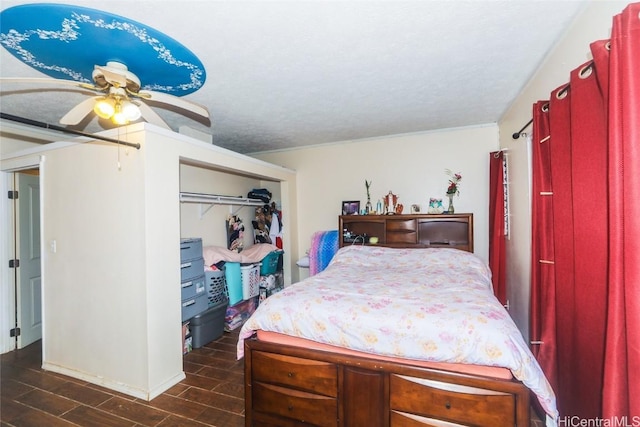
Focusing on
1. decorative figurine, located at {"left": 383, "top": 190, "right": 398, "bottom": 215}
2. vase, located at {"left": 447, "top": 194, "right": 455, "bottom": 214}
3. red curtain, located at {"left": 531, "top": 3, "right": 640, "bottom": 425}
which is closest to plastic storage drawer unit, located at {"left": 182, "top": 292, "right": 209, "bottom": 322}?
decorative figurine, located at {"left": 383, "top": 190, "right": 398, "bottom": 215}

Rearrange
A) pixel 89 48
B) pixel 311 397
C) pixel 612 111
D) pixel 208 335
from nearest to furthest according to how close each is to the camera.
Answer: pixel 612 111 → pixel 89 48 → pixel 311 397 → pixel 208 335

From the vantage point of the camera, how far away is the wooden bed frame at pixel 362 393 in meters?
1.50

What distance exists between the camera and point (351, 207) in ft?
14.2

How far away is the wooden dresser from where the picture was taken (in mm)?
3736

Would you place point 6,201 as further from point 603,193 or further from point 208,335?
point 603,193

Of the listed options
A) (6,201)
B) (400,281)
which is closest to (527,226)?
(400,281)

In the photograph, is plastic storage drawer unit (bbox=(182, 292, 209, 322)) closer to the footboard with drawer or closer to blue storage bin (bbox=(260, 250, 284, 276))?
blue storage bin (bbox=(260, 250, 284, 276))

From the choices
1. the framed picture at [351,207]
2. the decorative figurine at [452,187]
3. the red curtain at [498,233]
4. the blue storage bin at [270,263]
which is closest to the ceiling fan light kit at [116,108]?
the blue storage bin at [270,263]

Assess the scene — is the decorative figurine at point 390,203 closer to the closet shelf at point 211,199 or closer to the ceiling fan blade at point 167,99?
the closet shelf at point 211,199

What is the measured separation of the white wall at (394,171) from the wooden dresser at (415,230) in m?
0.23

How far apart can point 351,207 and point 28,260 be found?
13.6ft

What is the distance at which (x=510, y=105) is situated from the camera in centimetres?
299

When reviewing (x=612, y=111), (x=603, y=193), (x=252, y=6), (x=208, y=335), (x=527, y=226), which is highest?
(x=252, y=6)

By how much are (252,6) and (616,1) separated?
1804 millimetres
